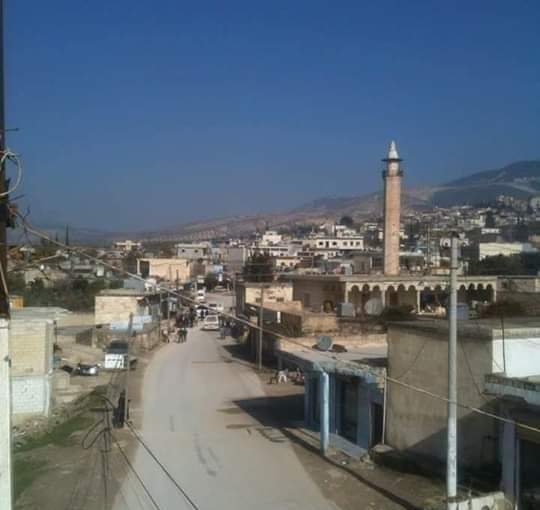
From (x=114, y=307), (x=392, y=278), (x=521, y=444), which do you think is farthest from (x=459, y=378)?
(x=114, y=307)

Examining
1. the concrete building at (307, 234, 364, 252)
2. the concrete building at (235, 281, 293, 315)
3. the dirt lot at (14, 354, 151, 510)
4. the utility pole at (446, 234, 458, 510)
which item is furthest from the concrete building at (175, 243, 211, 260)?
the utility pole at (446, 234, 458, 510)

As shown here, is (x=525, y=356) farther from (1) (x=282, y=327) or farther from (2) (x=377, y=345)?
(1) (x=282, y=327)

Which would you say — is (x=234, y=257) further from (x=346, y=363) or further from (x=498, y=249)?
(x=346, y=363)

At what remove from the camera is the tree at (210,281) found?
3246 inches

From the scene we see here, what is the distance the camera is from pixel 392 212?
147 ft

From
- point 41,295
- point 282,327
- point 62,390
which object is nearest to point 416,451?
point 62,390

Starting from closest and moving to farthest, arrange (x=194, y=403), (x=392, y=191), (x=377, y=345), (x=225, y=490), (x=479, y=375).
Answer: (x=479, y=375), (x=225, y=490), (x=194, y=403), (x=377, y=345), (x=392, y=191)

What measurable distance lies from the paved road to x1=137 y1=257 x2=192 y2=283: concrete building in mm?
47408

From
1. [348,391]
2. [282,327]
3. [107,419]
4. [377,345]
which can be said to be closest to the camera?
[348,391]

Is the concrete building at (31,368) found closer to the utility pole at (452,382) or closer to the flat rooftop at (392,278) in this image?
the utility pole at (452,382)

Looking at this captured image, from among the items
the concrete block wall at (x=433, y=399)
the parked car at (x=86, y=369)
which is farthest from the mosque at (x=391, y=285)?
→ the concrete block wall at (x=433, y=399)

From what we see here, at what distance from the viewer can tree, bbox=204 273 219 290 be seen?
82.4m

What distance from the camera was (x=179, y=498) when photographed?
11.7 metres

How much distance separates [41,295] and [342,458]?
3777 centimetres
